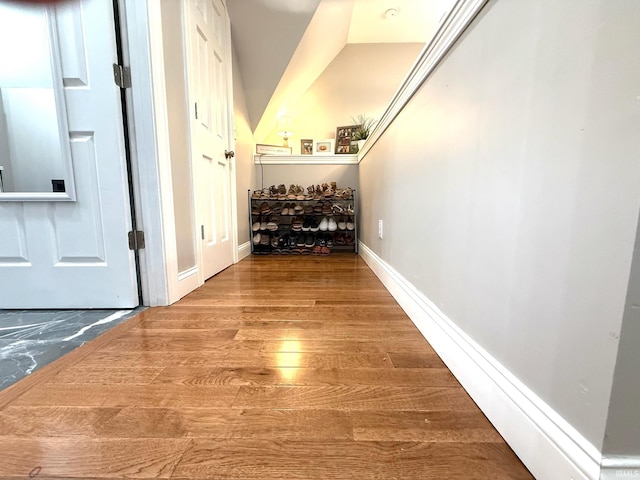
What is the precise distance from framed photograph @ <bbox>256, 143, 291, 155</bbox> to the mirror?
6.26 feet

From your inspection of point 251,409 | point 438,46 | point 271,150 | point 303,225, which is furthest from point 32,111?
point 271,150

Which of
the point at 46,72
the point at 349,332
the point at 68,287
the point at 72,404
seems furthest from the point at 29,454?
the point at 46,72

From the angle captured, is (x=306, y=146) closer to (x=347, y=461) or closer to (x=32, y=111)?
(x=32, y=111)

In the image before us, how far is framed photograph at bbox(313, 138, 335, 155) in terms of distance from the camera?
3230 mm

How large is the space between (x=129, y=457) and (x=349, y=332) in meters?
0.66

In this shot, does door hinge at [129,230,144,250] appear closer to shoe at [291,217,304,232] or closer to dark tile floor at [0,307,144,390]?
dark tile floor at [0,307,144,390]

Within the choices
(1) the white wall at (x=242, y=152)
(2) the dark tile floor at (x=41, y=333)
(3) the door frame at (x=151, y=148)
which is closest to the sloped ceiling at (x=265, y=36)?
(1) the white wall at (x=242, y=152)

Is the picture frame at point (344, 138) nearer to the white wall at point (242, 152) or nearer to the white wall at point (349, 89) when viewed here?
the white wall at point (349, 89)

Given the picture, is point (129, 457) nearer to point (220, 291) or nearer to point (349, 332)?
point (349, 332)

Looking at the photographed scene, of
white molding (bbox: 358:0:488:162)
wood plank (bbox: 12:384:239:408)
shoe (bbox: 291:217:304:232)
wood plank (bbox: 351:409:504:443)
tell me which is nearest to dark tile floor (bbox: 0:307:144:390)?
wood plank (bbox: 12:384:239:408)

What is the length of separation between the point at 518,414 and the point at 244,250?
229 cm

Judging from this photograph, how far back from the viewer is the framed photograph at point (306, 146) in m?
3.24

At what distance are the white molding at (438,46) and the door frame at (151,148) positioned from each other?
3.59 ft

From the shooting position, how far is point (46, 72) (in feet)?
3.55
